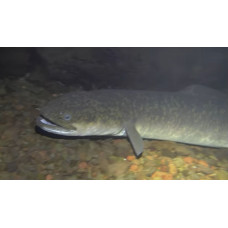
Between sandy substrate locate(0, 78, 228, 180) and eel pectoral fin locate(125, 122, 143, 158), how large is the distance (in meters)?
0.15

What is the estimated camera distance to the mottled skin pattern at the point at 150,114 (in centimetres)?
322

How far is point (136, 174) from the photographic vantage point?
2.88 m

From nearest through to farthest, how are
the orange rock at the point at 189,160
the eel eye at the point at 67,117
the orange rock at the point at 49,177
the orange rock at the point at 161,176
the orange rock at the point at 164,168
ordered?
the orange rock at the point at 49,177 → the orange rock at the point at 161,176 → the orange rock at the point at 164,168 → the eel eye at the point at 67,117 → the orange rock at the point at 189,160

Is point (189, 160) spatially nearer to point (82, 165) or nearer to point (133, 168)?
point (133, 168)

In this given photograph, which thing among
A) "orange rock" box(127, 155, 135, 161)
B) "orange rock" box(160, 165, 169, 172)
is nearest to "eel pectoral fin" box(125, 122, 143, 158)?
"orange rock" box(127, 155, 135, 161)

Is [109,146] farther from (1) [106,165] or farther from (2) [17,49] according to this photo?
(2) [17,49]

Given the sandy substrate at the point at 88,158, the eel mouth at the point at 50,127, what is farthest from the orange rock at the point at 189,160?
the eel mouth at the point at 50,127

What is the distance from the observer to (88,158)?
122 inches

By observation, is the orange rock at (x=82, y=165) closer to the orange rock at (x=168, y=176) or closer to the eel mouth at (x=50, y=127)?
the eel mouth at (x=50, y=127)

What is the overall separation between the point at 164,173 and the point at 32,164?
1718 millimetres

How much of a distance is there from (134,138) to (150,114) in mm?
630

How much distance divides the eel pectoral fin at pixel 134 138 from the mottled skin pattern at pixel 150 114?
0.09 meters

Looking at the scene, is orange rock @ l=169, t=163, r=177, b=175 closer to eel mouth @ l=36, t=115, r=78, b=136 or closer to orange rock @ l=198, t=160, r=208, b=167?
orange rock @ l=198, t=160, r=208, b=167

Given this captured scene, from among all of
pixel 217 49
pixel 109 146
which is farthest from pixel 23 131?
pixel 217 49
